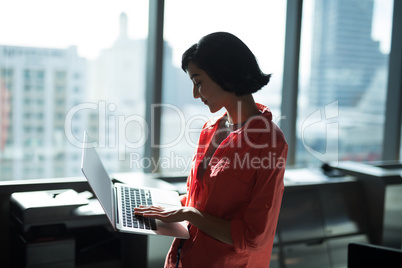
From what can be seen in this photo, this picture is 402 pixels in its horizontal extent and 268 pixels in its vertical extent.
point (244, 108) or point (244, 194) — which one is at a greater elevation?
point (244, 108)

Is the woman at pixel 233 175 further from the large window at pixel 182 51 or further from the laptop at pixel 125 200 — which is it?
the large window at pixel 182 51

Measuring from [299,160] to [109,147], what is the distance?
5.09ft

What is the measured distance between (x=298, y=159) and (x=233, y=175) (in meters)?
2.27

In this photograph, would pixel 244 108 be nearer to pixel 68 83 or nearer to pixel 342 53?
pixel 68 83

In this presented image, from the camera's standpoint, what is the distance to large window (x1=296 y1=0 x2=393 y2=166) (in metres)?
3.33

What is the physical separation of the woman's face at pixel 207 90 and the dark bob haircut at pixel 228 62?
0.05 ft

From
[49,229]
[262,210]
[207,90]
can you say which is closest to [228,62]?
[207,90]

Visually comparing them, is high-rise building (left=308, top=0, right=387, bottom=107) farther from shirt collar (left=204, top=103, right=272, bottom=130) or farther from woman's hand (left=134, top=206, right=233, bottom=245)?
woman's hand (left=134, top=206, right=233, bottom=245)

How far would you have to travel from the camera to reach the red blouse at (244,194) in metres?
1.12

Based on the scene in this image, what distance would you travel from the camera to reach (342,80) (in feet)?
11.7

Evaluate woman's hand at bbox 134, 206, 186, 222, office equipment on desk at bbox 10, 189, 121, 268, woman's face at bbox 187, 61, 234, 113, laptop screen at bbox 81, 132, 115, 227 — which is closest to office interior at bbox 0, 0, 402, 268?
office equipment on desk at bbox 10, 189, 121, 268

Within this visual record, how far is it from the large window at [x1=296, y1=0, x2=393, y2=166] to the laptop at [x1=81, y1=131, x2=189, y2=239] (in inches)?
83.3

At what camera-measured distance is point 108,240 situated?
2170mm

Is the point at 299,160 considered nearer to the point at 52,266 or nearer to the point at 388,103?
the point at 388,103
